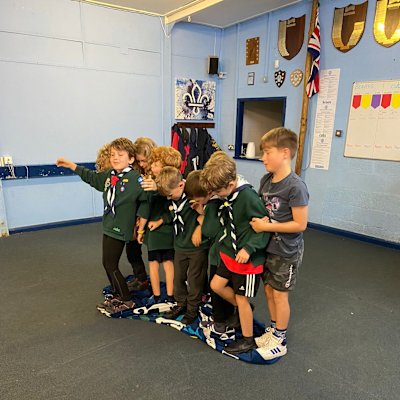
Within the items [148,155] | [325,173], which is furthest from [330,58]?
[148,155]

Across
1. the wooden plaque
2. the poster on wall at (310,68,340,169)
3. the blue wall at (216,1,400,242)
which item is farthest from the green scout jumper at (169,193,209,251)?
the wooden plaque

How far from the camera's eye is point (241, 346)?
1.94 metres

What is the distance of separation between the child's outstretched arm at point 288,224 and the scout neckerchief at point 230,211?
5.0 inches

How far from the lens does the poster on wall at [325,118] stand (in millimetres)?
3998

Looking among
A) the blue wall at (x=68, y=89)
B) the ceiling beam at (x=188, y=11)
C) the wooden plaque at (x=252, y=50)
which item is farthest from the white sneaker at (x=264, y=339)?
the wooden plaque at (x=252, y=50)

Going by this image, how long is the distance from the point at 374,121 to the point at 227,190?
2794 mm

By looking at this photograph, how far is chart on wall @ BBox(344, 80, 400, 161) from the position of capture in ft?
11.6

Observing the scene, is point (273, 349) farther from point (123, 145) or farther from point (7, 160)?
point (7, 160)

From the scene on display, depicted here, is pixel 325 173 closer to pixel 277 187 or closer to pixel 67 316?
pixel 277 187

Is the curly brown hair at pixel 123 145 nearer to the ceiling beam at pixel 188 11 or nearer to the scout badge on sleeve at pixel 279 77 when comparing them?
the ceiling beam at pixel 188 11

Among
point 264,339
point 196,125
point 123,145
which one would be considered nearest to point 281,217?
point 264,339

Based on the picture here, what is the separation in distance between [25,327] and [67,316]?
0.26 metres

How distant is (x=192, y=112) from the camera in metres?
5.22

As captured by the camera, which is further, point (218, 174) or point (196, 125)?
point (196, 125)
